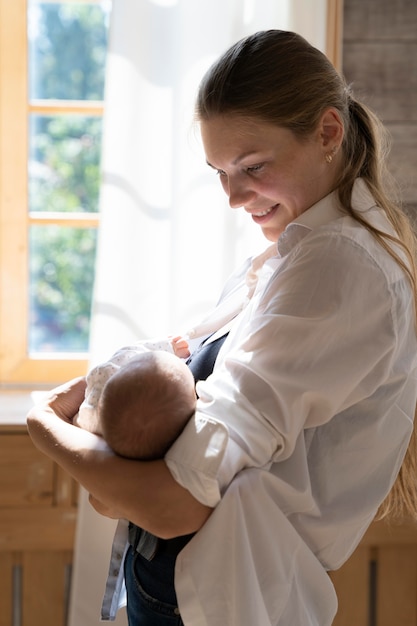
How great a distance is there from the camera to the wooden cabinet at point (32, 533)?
7.14 feet

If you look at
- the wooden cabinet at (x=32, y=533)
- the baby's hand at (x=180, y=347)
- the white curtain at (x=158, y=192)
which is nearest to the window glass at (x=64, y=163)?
the white curtain at (x=158, y=192)

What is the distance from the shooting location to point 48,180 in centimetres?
257

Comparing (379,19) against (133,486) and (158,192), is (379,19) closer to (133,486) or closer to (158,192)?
(158,192)

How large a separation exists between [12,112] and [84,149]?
0.25 m

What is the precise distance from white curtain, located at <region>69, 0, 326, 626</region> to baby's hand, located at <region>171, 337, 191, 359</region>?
66 cm

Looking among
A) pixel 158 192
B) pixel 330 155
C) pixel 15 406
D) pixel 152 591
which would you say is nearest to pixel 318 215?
pixel 330 155

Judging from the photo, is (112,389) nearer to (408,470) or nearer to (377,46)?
(408,470)

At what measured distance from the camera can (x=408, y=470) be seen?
1.41 metres

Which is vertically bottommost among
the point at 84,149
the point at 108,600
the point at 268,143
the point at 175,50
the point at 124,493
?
the point at 108,600

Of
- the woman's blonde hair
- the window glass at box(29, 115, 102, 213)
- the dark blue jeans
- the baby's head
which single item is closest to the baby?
the baby's head

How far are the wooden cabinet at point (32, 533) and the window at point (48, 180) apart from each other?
1.33 feet

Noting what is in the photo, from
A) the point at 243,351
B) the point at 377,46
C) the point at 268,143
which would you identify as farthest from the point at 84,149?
the point at 243,351

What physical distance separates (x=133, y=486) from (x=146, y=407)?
4.3 inches

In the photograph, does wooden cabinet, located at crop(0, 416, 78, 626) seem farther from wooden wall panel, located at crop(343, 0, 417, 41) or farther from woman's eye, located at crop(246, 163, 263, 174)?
wooden wall panel, located at crop(343, 0, 417, 41)
